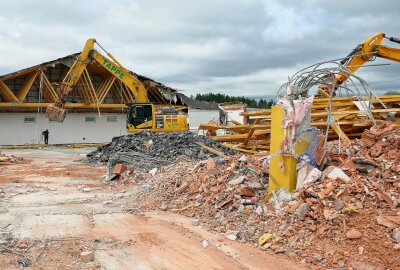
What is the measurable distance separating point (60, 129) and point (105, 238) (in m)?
27.5

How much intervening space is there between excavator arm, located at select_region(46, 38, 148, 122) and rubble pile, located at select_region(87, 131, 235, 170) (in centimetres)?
640

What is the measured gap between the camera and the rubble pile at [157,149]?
51.0ft

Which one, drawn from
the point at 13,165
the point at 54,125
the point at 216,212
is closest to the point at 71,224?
the point at 216,212

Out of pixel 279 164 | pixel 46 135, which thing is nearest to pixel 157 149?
pixel 279 164

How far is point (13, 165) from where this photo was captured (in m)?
18.8

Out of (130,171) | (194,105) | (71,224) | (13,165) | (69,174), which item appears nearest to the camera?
(71,224)

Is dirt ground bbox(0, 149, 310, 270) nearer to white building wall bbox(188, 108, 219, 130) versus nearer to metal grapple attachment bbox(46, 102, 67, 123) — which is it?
metal grapple attachment bbox(46, 102, 67, 123)

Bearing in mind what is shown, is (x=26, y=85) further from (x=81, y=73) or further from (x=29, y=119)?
(x=81, y=73)

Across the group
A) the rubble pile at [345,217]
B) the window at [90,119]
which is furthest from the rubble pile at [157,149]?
the window at [90,119]

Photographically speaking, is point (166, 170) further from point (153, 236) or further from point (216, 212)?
point (153, 236)

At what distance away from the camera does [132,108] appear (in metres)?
24.2

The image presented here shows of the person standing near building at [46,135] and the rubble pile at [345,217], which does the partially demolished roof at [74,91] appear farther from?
the rubble pile at [345,217]

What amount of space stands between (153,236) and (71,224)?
1727 mm

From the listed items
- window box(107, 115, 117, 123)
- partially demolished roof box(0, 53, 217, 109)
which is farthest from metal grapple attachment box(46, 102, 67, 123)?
window box(107, 115, 117, 123)
